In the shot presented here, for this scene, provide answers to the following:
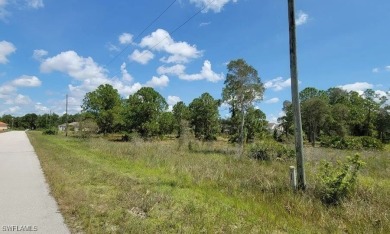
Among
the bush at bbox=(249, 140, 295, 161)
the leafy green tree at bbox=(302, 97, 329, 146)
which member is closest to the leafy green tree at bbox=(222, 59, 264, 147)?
the bush at bbox=(249, 140, 295, 161)

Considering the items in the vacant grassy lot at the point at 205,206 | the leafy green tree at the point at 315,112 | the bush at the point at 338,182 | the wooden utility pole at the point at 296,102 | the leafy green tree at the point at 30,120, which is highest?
the leafy green tree at the point at 30,120

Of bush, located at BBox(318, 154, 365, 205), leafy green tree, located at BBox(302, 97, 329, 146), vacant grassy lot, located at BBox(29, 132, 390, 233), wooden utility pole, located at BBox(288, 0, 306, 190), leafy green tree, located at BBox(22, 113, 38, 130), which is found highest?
leafy green tree, located at BBox(22, 113, 38, 130)

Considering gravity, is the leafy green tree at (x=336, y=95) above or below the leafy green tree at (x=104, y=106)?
above

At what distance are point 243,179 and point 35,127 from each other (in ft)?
534

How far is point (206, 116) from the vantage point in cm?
7431

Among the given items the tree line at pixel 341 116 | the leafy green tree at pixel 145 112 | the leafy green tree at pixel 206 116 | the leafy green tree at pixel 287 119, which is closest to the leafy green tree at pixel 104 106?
the leafy green tree at pixel 145 112

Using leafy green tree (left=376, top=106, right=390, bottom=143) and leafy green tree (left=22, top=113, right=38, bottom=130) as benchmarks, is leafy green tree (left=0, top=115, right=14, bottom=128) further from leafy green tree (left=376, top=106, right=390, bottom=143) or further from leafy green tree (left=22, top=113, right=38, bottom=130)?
leafy green tree (left=376, top=106, right=390, bottom=143)

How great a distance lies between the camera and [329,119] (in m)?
62.4

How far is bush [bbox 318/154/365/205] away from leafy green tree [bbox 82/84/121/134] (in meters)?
54.8

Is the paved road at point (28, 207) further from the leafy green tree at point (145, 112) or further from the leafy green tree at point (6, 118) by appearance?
the leafy green tree at point (6, 118)

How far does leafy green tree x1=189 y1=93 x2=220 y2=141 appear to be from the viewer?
243ft

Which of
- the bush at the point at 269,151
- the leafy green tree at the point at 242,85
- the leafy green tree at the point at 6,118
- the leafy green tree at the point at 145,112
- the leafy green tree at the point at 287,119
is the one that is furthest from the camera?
the leafy green tree at the point at 6,118

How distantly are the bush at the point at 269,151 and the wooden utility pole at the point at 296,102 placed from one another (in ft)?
33.7

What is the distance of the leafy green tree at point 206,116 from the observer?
243ft
